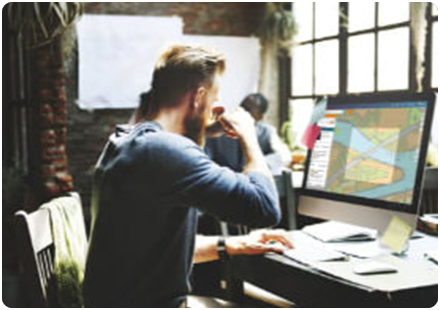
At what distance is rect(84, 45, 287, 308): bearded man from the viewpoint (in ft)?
4.06

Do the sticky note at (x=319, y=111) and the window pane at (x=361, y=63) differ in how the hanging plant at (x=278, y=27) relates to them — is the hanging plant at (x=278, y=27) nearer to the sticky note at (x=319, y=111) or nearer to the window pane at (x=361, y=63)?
the window pane at (x=361, y=63)

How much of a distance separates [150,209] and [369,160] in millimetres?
600

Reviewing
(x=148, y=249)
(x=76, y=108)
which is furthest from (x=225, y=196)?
(x=76, y=108)

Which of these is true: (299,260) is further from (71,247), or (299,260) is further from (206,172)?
(71,247)

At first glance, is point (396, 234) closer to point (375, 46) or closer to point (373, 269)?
point (373, 269)

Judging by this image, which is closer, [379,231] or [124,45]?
[379,231]

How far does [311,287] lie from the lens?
131 centimetres

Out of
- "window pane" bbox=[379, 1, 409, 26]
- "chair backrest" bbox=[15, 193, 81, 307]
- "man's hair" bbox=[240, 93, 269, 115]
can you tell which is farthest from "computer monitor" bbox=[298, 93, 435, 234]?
"man's hair" bbox=[240, 93, 269, 115]

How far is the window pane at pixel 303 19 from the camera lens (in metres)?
4.96

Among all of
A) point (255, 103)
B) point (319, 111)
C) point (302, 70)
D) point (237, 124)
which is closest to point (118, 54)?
point (255, 103)

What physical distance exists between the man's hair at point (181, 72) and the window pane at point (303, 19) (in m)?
3.70

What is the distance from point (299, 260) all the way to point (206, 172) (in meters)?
0.33

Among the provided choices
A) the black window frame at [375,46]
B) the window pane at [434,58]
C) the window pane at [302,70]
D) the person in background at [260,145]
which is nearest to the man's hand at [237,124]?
the person in background at [260,145]

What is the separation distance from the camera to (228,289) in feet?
5.57
